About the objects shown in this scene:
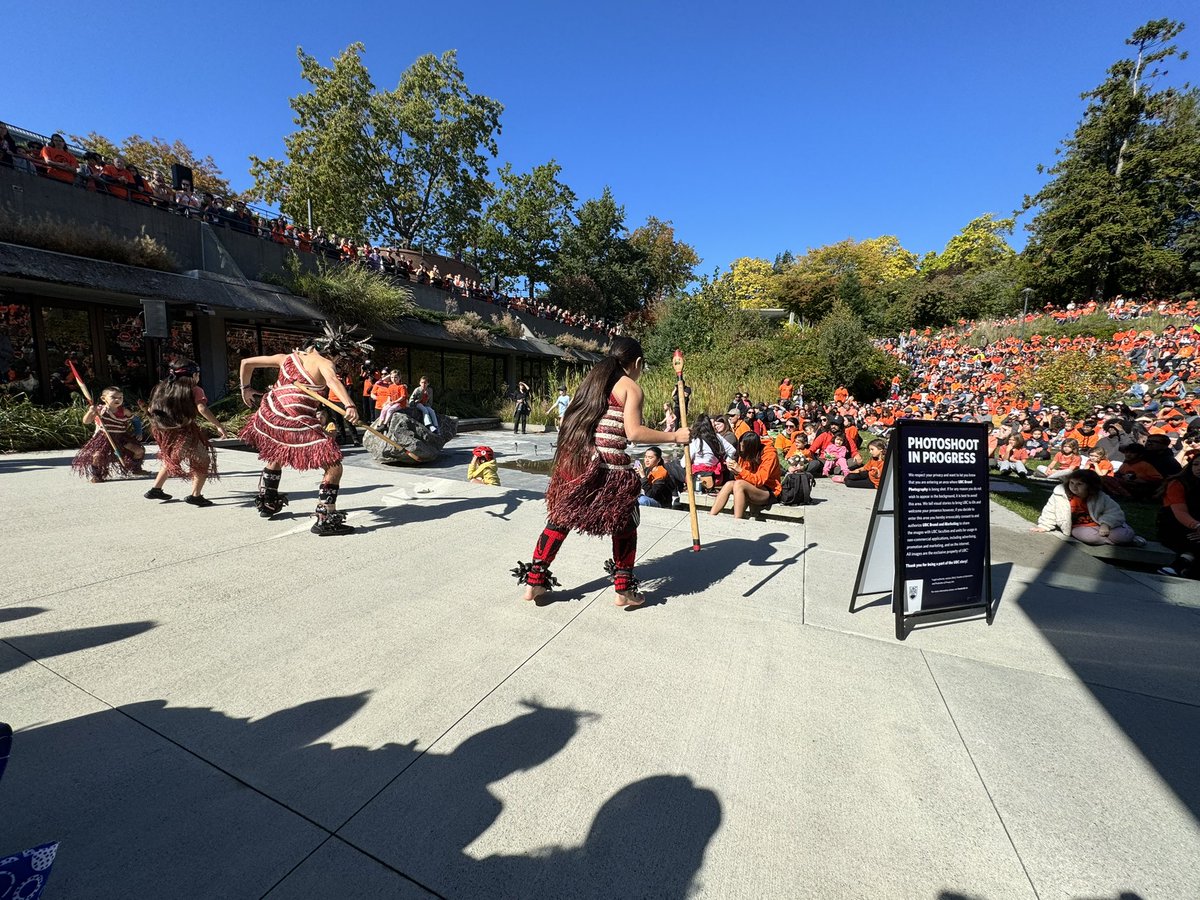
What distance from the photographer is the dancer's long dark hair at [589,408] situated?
10.1ft

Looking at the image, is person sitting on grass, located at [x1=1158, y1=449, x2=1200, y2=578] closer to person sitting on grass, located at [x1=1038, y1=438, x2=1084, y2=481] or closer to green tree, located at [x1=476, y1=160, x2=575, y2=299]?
person sitting on grass, located at [x1=1038, y1=438, x2=1084, y2=481]

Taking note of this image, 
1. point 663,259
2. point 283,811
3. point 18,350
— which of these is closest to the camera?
point 283,811

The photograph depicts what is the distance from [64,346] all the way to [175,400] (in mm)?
9089

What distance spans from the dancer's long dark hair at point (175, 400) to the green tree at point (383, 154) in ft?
83.5

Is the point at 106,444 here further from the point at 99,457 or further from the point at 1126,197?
the point at 1126,197

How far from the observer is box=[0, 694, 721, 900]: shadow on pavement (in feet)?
4.68

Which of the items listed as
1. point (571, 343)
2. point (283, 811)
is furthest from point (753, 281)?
point (283, 811)

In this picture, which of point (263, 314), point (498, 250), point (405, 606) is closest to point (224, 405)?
point (263, 314)

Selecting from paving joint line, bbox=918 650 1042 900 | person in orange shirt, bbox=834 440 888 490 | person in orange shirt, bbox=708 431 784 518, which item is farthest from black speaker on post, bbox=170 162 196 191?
paving joint line, bbox=918 650 1042 900

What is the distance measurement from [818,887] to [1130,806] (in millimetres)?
1286

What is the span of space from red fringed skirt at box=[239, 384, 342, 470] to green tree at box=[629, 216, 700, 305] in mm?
38518

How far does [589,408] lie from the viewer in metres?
3.09

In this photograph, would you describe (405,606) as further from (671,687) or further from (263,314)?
(263,314)

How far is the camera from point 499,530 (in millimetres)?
4879
